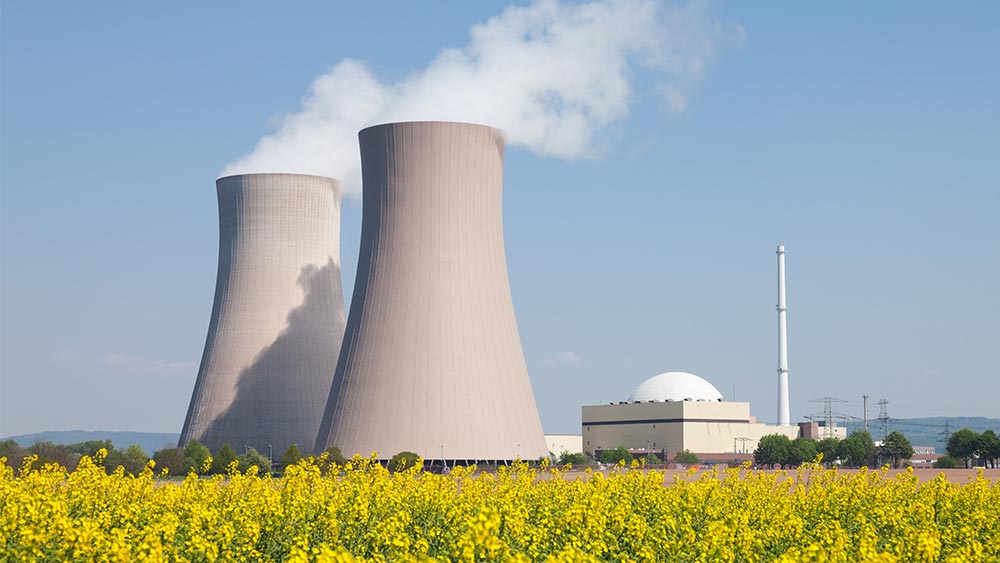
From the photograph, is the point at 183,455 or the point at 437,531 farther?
the point at 183,455

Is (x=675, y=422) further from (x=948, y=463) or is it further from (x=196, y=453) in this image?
(x=196, y=453)

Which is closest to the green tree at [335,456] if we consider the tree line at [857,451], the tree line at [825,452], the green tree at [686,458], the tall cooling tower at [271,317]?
the tall cooling tower at [271,317]

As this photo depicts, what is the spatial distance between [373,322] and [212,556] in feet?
102

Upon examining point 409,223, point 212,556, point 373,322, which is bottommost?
point 212,556

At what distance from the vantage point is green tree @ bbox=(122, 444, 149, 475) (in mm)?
40234

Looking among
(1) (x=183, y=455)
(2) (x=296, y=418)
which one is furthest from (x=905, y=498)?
(2) (x=296, y=418)

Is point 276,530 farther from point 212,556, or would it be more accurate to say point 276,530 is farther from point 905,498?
point 905,498

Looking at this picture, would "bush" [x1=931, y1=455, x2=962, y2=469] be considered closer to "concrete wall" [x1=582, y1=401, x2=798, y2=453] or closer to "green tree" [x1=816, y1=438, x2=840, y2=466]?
"green tree" [x1=816, y1=438, x2=840, y2=466]

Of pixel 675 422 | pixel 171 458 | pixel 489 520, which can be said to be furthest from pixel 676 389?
pixel 489 520

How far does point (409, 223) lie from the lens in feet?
132

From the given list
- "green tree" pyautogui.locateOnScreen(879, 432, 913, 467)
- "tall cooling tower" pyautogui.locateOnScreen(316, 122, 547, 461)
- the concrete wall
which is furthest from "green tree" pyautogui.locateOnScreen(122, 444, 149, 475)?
the concrete wall

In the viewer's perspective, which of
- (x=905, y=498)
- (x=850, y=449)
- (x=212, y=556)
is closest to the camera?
(x=212, y=556)

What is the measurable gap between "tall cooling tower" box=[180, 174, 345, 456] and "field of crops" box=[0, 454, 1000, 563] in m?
32.8

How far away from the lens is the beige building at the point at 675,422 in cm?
8638
